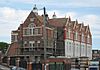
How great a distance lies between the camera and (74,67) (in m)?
69.1

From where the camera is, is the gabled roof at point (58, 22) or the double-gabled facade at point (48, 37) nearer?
the double-gabled facade at point (48, 37)


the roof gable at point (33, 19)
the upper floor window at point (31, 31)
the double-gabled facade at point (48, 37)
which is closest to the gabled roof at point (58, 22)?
the double-gabled facade at point (48, 37)

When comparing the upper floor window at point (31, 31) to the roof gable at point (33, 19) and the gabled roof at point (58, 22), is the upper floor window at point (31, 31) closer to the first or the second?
the roof gable at point (33, 19)

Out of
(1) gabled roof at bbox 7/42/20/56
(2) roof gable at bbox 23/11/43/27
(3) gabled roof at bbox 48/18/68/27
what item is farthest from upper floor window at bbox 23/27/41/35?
(3) gabled roof at bbox 48/18/68/27

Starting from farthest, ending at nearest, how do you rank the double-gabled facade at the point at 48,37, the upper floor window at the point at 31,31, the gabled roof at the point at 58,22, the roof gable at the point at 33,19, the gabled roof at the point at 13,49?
the gabled roof at the point at 58,22, the gabled roof at the point at 13,49, the upper floor window at the point at 31,31, the roof gable at the point at 33,19, the double-gabled facade at the point at 48,37

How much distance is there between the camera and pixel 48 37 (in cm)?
8925

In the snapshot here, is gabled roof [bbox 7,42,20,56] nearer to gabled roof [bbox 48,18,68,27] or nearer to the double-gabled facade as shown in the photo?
the double-gabled facade

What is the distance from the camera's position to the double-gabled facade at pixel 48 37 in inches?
3462

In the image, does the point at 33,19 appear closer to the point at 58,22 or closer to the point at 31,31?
the point at 31,31

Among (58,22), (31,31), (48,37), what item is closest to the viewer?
(48,37)

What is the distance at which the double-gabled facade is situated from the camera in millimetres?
87938

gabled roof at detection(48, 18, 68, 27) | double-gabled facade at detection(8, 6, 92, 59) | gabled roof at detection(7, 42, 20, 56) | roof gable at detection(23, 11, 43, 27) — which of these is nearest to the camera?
double-gabled facade at detection(8, 6, 92, 59)

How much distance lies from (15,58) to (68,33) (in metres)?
17.5

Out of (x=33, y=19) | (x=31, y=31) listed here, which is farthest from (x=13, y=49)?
Result: (x=33, y=19)
